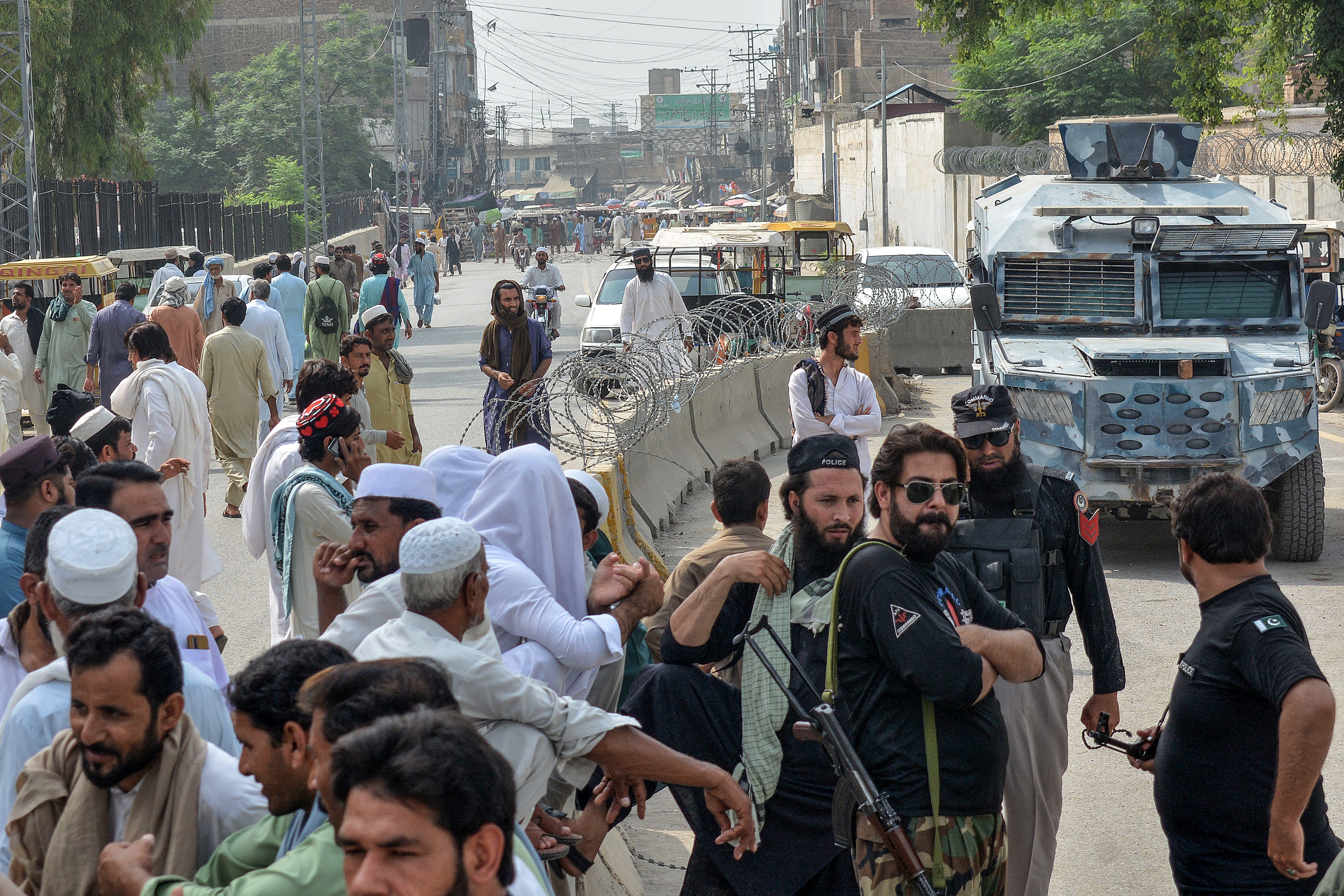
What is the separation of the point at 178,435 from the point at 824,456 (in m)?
5.55

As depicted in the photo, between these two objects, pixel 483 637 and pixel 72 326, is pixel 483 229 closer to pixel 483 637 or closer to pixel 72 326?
pixel 72 326

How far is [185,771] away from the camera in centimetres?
278

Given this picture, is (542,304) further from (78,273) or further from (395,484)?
(395,484)

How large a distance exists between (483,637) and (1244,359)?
7883 millimetres

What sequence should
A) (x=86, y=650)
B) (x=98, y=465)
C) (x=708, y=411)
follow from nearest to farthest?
(x=86, y=650), (x=98, y=465), (x=708, y=411)

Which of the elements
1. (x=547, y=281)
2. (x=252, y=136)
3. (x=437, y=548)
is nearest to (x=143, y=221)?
(x=547, y=281)

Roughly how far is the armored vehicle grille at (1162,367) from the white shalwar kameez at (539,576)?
6.36m

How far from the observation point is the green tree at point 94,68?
89.6 feet

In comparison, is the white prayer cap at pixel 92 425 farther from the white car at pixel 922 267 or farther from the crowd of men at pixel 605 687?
the white car at pixel 922 267

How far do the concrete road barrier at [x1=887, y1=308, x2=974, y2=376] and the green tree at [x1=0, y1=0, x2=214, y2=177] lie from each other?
53.7 ft

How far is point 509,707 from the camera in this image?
311cm

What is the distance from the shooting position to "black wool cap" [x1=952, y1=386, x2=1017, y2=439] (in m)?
4.87

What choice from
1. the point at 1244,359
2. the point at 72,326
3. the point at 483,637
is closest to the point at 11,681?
the point at 483,637

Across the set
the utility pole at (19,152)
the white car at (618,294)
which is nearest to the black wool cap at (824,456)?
the white car at (618,294)
